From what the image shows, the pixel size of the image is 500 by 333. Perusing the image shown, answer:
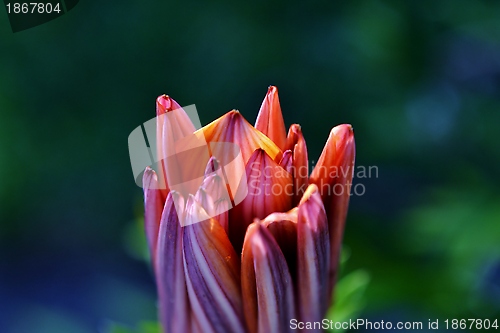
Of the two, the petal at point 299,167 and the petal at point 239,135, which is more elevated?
the petal at point 239,135

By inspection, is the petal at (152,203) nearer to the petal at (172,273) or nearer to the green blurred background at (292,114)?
the petal at (172,273)

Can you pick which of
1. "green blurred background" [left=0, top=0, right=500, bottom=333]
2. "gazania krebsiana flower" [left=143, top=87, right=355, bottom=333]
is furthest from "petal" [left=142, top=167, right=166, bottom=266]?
"green blurred background" [left=0, top=0, right=500, bottom=333]

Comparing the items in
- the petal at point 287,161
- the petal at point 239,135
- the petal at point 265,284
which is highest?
the petal at point 239,135

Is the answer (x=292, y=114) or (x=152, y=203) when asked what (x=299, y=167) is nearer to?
(x=152, y=203)

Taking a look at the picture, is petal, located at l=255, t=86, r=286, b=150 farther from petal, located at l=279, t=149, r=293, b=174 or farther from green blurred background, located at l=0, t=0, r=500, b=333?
green blurred background, located at l=0, t=0, r=500, b=333

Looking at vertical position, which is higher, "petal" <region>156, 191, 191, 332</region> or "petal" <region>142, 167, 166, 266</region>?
"petal" <region>142, 167, 166, 266</region>

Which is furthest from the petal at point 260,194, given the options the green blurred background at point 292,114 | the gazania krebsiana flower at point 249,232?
the green blurred background at point 292,114

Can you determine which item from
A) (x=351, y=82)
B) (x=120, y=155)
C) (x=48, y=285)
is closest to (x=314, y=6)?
(x=351, y=82)
